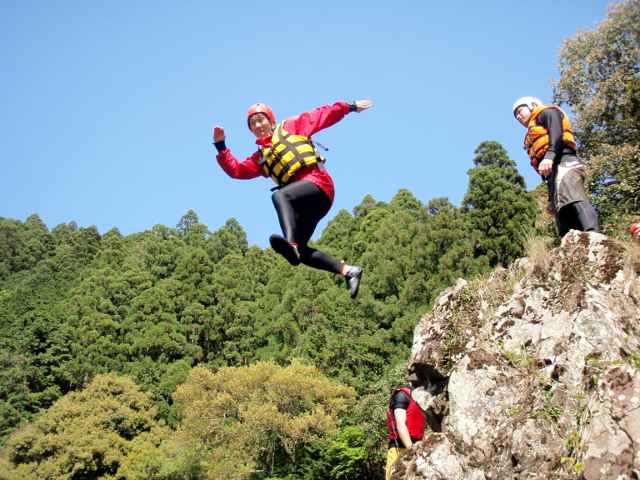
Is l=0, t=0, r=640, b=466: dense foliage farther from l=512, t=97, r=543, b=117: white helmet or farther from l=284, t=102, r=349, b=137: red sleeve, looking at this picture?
l=284, t=102, r=349, b=137: red sleeve

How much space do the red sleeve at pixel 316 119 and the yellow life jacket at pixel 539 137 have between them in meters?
1.97

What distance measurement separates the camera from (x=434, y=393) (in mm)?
6195

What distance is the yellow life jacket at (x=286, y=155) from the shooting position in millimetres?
5602

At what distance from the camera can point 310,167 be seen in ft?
18.5

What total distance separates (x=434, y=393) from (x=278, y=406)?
21.6 meters

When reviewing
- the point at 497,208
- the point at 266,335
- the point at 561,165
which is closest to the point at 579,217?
the point at 561,165

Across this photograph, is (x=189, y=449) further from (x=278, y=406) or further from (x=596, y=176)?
(x=596, y=176)

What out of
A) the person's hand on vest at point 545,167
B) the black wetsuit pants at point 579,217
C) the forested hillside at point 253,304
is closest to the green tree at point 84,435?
the forested hillside at point 253,304

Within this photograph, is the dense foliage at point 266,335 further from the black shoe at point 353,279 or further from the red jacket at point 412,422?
the black shoe at point 353,279

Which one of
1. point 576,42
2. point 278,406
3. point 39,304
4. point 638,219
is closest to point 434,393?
point 638,219

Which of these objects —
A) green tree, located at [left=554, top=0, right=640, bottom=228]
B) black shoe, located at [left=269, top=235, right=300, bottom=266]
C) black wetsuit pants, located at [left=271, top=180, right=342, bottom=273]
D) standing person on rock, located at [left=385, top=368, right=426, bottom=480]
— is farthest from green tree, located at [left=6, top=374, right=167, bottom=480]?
black shoe, located at [left=269, top=235, right=300, bottom=266]

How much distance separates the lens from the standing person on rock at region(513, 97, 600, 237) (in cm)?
621

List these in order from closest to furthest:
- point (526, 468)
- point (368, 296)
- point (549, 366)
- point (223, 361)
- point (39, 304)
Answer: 1. point (526, 468)
2. point (549, 366)
3. point (368, 296)
4. point (223, 361)
5. point (39, 304)

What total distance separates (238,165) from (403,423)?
2855mm
